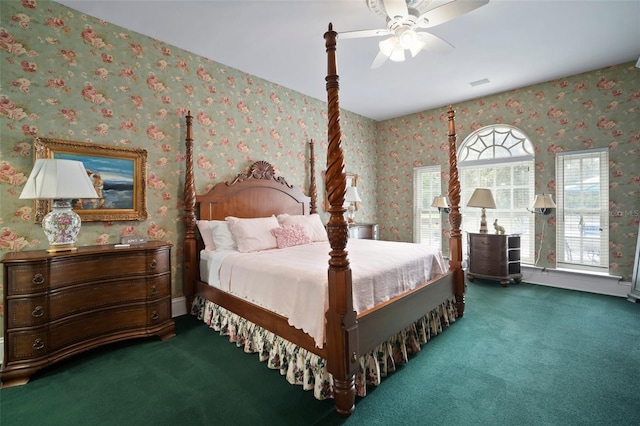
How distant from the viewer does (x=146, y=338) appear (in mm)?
2607

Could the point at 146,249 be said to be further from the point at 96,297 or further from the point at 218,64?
the point at 218,64

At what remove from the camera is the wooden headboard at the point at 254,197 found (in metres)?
3.42

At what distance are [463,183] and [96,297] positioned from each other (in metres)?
5.31

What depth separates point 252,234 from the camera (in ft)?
10.1

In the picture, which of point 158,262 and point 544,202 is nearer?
point 158,262

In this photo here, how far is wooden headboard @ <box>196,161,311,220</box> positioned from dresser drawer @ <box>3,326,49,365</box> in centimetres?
163

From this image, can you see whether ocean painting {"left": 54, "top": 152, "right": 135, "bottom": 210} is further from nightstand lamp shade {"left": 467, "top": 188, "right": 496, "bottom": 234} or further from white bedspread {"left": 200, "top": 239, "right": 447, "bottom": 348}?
nightstand lamp shade {"left": 467, "top": 188, "right": 496, "bottom": 234}

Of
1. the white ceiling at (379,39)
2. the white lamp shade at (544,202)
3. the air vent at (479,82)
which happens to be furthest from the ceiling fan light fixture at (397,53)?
the white lamp shade at (544,202)

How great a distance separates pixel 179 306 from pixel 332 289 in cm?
228

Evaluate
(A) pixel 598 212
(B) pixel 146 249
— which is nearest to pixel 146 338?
(B) pixel 146 249

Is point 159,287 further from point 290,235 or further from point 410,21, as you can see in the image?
point 410,21

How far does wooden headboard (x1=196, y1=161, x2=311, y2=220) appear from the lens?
135 inches

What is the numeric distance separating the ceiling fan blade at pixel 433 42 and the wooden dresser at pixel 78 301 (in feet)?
9.52

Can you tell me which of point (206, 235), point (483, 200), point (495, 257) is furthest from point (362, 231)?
point (206, 235)
